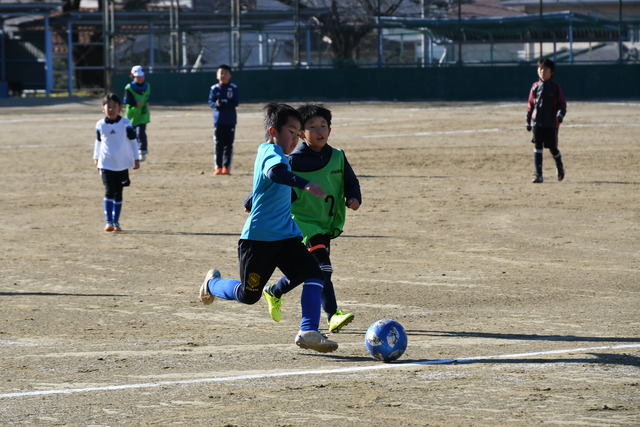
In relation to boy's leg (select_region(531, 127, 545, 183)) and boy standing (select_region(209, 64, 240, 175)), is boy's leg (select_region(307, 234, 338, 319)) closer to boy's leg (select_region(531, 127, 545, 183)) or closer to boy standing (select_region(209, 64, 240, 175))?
boy's leg (select_region(531, 127, 545, 183))

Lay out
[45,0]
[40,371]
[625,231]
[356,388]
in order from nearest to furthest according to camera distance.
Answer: [356,388] < [40,371] < [625,231] < [45,0]

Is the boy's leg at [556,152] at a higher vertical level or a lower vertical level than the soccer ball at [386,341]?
higher

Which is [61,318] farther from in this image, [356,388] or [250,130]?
[250,130]

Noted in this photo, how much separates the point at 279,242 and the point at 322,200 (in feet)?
2.38

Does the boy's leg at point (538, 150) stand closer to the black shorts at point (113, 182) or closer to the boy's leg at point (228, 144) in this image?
the boy's leg at point (228, 144)

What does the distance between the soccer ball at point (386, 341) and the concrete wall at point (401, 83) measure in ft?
109

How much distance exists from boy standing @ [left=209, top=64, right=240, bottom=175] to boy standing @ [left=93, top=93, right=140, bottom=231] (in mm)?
5506

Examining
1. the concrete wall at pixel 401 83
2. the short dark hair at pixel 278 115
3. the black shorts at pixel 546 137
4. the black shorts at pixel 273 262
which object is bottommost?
the black shorts at pixel 273 262

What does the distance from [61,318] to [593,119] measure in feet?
76.5

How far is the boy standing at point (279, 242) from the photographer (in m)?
6.64

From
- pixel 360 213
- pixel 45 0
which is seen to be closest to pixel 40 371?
pixel 360 213

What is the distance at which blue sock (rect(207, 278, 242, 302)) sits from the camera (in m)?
7.05

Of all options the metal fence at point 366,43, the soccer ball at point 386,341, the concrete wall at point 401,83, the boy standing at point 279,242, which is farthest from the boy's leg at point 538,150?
the metal fence at point 366,43

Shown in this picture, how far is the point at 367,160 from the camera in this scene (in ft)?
66.4
